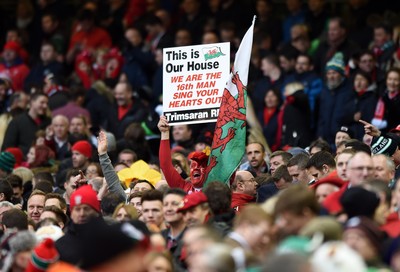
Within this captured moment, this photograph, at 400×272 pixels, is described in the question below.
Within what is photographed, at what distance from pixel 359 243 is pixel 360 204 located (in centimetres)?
91

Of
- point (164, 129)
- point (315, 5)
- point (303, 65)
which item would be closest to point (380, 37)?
point (303, 65)

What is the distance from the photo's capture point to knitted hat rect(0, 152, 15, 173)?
65.5 feet

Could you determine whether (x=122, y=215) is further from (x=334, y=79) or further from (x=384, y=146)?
(x=334, y=79)

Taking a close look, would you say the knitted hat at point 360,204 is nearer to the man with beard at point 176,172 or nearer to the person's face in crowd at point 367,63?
the man with beard at point 176,172

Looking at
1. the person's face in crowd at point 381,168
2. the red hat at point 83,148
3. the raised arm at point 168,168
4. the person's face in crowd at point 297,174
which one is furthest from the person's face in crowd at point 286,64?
the person's face in crowd at point 381,168

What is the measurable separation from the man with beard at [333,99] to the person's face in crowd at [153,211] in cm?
678

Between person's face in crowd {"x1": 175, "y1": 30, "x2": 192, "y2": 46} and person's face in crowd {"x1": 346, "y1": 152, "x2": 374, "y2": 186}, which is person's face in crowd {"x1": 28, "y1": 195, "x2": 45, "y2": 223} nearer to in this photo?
person's face in crowd {"x1": 346, "y1": 152, "x2": 374, "y2": 186}

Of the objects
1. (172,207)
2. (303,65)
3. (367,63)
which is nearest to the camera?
(172,207)

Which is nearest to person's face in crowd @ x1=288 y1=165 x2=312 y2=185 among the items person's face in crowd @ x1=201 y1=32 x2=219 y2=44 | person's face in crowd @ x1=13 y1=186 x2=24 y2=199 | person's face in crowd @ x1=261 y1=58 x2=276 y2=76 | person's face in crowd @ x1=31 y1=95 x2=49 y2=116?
person's face in crowd @ x1=13 y1=186 x2=24 y2=199

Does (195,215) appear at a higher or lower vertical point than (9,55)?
higher

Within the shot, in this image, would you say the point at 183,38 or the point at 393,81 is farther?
the point at 183,38

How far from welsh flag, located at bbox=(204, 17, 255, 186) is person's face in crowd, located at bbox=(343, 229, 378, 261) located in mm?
4782

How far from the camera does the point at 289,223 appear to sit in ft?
37.6

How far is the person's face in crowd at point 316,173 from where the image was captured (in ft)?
50.9
